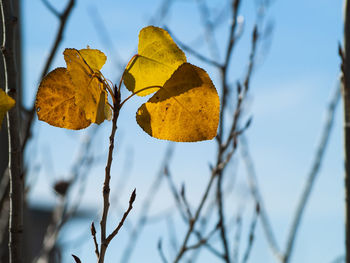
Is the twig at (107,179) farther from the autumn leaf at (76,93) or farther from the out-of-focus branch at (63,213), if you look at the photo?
the out-of-focus branch at (63,213)

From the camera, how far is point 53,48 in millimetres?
992

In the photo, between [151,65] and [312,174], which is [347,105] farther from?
[151,65]

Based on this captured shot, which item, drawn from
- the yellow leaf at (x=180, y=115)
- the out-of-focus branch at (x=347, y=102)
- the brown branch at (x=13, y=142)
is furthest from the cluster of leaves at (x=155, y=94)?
the out-of-focus branch at (x=347, y=102)

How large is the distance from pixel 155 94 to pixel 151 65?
3 cm

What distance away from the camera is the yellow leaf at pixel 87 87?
50 cm

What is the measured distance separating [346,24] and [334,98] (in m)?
0.30

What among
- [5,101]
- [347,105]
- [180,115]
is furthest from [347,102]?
[5,101]

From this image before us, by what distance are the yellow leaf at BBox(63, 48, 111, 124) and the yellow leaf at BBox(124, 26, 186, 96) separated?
36 millimetres

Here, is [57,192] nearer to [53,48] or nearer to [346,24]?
[53,48]

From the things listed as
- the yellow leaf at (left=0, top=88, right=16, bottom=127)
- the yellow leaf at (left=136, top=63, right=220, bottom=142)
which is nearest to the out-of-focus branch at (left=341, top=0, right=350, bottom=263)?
the yellow leaf at (left=136, top=63, right=220, bottom=142)

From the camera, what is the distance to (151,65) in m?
0.53

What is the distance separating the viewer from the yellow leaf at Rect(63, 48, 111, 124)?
0.50 metres

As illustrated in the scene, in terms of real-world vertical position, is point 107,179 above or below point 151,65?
below

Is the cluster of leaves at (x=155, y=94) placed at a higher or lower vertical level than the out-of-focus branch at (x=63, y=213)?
higher
